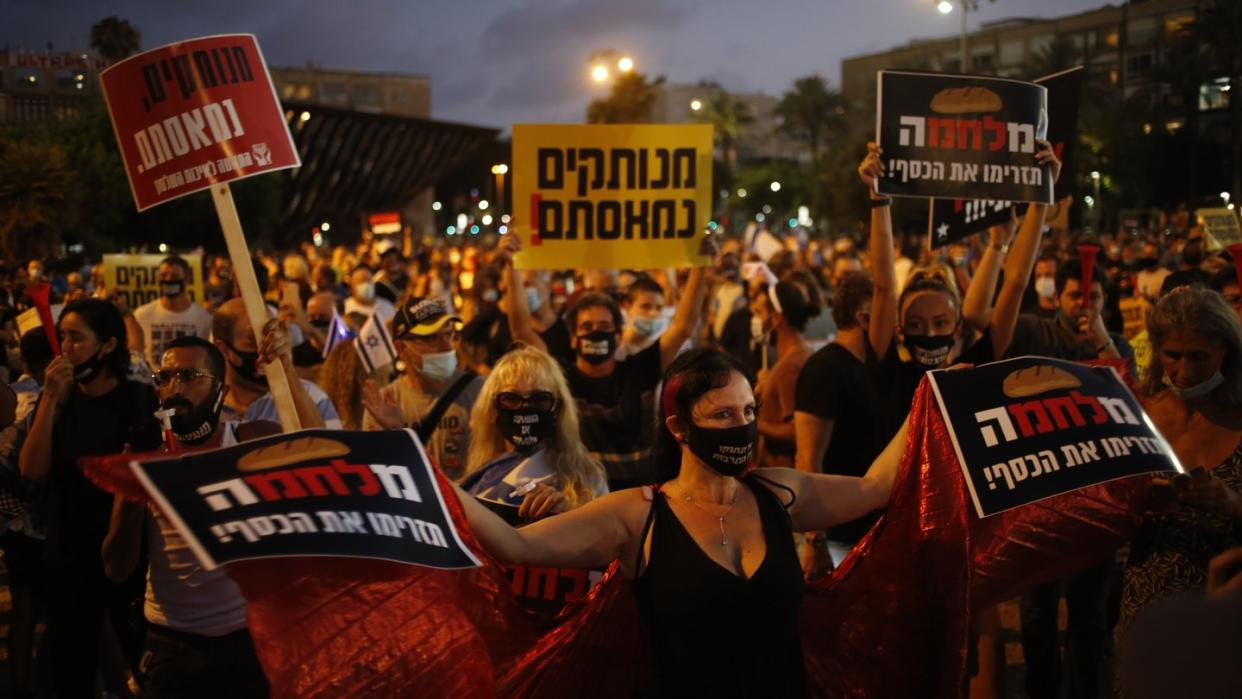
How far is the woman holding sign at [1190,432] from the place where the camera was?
408 cm

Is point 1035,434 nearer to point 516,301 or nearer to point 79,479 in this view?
point 516,301

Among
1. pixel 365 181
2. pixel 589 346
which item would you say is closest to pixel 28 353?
pixel 589 346

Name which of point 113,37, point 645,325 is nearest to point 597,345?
point 645,325

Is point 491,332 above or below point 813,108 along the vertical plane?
below

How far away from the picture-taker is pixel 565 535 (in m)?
3.57

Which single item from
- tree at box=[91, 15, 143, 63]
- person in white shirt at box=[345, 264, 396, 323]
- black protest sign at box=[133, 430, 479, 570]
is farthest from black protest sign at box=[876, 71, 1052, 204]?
tree at box=[91, 15, 143, 63]

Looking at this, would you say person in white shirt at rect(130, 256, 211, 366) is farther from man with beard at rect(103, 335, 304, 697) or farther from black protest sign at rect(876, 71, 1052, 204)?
black protest sign at rect(876, 71, 1052, 204)

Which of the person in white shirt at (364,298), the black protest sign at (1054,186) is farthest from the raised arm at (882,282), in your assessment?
the person in white shirt at (364,298)

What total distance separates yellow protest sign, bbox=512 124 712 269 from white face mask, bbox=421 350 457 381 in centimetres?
151

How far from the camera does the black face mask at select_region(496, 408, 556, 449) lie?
4.90 meters

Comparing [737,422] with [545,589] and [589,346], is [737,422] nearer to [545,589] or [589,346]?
[545,589]

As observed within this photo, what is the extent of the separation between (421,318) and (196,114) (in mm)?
1501

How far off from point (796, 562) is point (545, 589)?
1.02 meters

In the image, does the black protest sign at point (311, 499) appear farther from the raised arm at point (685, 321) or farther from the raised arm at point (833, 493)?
the raised arm at point (685, 321)
